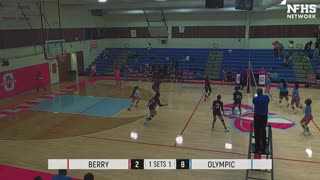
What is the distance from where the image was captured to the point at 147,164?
29.7 ft

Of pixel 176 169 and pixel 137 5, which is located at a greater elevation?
pixel 137 5

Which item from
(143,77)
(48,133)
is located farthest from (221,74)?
(48,133)

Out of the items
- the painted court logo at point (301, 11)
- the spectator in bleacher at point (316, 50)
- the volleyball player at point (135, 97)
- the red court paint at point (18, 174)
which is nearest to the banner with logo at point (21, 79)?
the volleyball player at point (135, 97)

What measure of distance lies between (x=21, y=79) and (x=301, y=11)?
1927cm

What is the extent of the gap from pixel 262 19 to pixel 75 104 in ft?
56.1

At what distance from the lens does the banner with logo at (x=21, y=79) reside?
1762 centimetres

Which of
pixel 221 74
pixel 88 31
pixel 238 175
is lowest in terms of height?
pixel 238 175

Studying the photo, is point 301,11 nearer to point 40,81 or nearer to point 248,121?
point 248,121

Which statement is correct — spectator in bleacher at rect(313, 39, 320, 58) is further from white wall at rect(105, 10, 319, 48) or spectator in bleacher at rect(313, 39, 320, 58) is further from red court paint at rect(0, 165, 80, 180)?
red court paint at rect(0, 165, 80, 180)

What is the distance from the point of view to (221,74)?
2359 cm

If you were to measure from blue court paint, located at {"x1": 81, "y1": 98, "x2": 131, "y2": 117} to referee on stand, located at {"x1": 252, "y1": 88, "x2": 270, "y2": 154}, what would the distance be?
8236mm

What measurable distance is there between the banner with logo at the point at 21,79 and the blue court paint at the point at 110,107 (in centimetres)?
584

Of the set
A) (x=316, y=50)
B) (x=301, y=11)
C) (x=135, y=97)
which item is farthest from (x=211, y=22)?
(x=135, y=97)

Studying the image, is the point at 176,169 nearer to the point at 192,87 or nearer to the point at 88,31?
the point at 192,87
